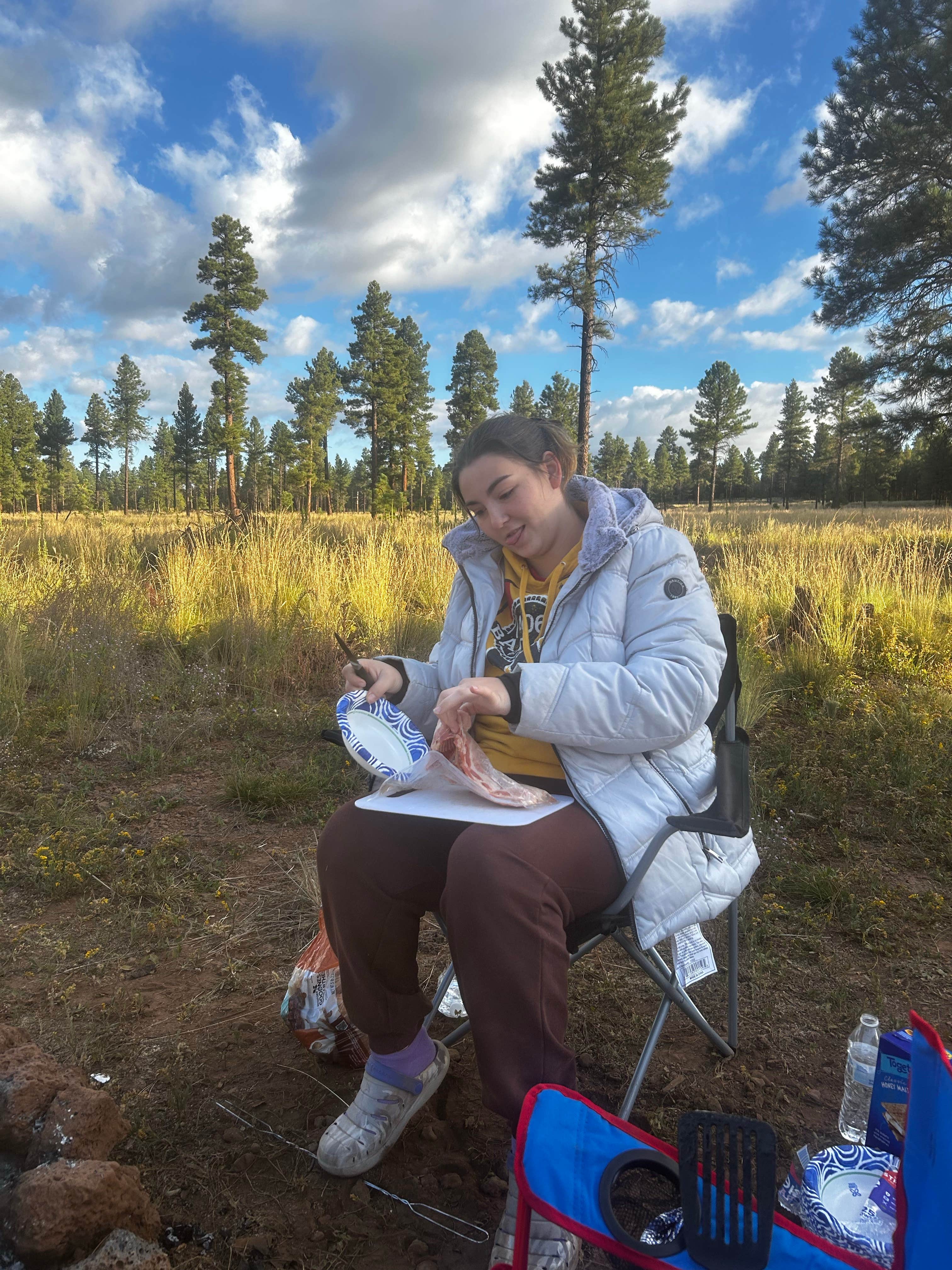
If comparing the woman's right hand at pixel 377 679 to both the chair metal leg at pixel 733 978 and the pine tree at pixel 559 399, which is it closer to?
the chair metal leg at pixel 733 978

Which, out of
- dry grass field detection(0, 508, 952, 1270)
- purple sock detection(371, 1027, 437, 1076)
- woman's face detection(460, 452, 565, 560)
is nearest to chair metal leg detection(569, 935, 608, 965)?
purple sock detection(371, 1027, 437, 1076)

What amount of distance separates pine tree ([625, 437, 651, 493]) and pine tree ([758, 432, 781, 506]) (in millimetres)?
9925

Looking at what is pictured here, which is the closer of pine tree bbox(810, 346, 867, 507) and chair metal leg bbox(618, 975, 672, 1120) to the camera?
chair metal leg bbox(618, 975, 672, 1120)

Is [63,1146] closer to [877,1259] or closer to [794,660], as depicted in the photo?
[877,1259]

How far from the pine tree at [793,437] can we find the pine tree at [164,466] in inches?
1769

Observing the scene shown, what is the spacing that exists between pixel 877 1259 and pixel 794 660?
4216mm

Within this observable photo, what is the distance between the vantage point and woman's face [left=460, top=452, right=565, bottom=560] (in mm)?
1807

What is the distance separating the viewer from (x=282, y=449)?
→ 4850 centimetres

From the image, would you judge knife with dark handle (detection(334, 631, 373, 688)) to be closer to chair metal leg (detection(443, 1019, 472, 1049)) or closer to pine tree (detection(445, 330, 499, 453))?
chair metal leg (detection(443, 1019, 472, 1049))

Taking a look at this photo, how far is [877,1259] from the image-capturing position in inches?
45.9

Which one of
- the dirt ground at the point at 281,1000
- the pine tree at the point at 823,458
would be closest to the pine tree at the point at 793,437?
the pine tree at the point at 823,458

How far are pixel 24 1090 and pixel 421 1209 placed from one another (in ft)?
2.61

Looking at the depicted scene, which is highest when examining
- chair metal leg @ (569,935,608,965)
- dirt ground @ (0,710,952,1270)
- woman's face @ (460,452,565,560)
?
woman's face @ (460,452,565,560)

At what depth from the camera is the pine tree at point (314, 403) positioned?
41.5 m
